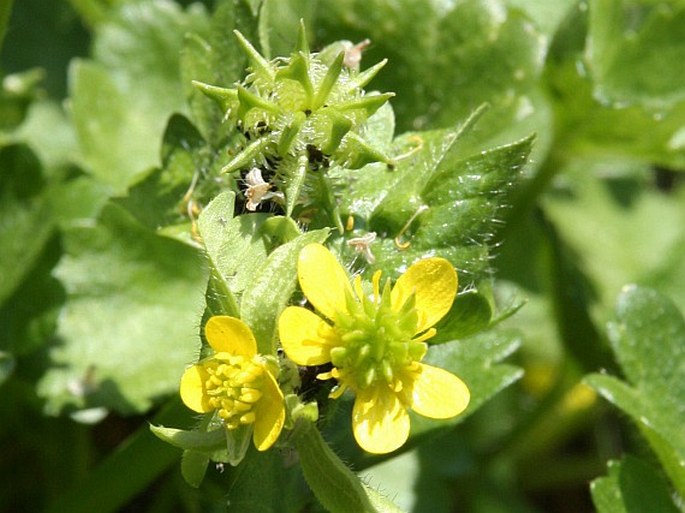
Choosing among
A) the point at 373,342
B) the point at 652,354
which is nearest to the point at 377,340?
the point at 373,342

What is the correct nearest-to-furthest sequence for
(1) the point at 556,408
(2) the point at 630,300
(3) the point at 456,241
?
1. (3) the point at 456,241
2. (2) the point at 630,300
3. (1) the point at 556,408

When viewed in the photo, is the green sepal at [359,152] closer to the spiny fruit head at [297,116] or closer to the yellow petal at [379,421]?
the spiny fruit head at [297,116]

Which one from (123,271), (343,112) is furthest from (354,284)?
(123,271)

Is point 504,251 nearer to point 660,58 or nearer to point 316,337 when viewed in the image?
point 660,58

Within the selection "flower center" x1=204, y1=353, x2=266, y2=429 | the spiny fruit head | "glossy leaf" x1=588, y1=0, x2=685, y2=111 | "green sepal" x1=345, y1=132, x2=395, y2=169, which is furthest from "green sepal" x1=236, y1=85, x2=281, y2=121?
"glossy leaf" x1=588, y1=0, x2=685, y2=111

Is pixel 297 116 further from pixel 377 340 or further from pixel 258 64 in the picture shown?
pixel 377 340

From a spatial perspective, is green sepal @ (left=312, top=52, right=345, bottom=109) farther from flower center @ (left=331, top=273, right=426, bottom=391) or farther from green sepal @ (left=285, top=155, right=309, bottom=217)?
flower center @ (left=331, top=273, right=426, bottom=391)
